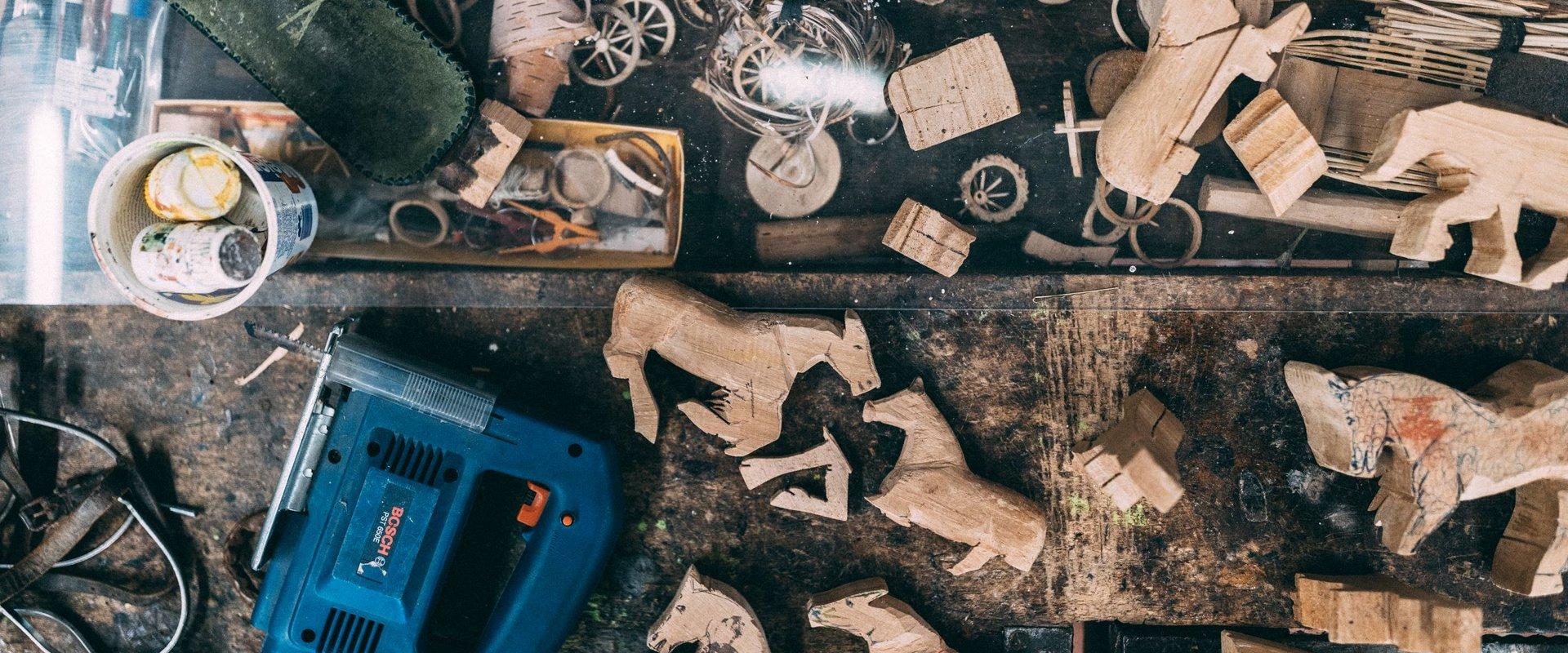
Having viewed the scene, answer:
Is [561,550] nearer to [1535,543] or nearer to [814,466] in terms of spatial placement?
[814,466]

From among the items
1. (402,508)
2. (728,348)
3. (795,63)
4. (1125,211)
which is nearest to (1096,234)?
(1125,211)

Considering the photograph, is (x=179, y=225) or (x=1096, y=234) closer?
(x=179, y=225)

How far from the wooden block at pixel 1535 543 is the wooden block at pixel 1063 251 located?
1.56m

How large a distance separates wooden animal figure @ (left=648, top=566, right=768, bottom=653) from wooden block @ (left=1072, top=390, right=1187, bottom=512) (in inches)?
48.9

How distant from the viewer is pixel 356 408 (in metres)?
2.61

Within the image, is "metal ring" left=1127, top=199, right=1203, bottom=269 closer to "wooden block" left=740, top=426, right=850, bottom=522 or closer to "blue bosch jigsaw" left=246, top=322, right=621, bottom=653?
"wooden block" left=740, top=426, right=850, bottom=522

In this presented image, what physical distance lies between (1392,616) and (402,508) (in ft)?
10.6

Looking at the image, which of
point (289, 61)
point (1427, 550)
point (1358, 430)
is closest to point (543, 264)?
point (289, 61)

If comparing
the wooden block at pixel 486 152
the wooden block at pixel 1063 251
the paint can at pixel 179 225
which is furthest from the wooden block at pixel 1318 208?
the paint can at pixel 179 225

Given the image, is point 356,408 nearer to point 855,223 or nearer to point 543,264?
point 543,264

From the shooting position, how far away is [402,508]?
2.60 meters

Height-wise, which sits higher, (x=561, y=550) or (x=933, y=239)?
(x=933, y=239)

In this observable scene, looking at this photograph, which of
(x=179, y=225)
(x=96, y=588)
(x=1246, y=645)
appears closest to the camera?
(x=179, y=225)

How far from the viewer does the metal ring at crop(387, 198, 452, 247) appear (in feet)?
9.36
